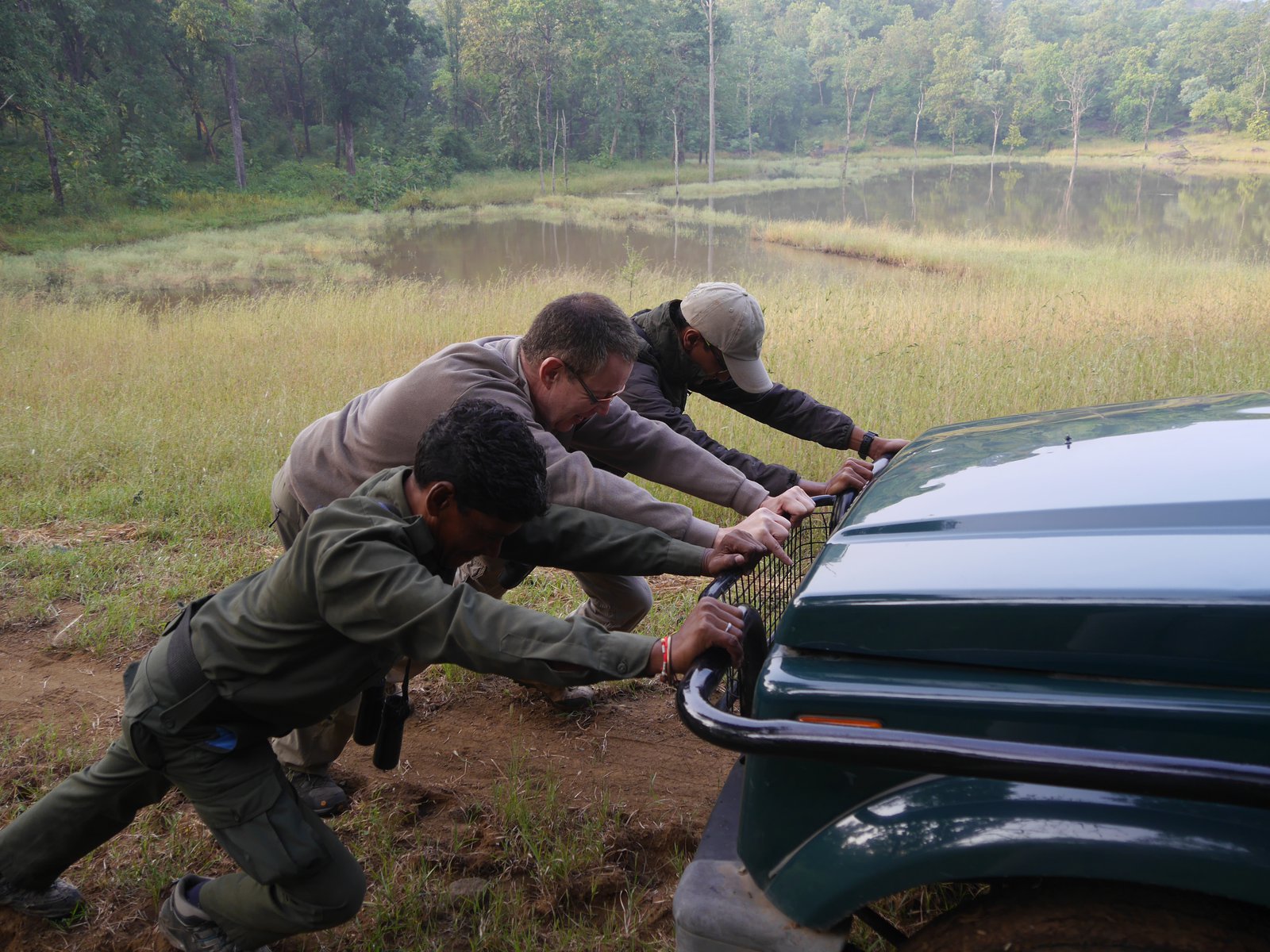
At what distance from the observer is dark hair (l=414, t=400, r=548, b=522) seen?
2.27m

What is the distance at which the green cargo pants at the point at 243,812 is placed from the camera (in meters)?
2.41

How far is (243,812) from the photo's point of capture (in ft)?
7.99

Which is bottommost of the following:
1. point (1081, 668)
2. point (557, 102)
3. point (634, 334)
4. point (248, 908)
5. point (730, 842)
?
point (248, 908)

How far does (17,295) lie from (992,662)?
68.2 ft

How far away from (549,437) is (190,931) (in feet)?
5.48

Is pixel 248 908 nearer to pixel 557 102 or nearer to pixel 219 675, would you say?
pixel 219 675

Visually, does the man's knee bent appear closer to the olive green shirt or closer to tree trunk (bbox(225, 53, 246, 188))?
the olive green shirt

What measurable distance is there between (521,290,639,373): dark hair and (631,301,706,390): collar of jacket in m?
0.88

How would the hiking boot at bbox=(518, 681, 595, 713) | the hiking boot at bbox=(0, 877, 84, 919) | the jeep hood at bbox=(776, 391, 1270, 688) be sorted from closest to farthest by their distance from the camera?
the jeep hood at bbox=(776, 391, 1270, 688) → the hiking boot at bbox=(0, 877, 84, 919) → the hiking boot at bbox=(518, 681, 595, 713)

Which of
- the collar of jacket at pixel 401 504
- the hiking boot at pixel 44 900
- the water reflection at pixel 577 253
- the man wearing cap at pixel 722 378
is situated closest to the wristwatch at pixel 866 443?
the man wearing cap at pixel 722 378

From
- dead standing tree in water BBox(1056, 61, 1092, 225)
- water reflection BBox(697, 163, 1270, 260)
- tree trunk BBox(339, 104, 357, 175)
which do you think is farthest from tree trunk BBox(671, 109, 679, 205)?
dead standing tree in water BBox(1056, 61, 1092, 225)

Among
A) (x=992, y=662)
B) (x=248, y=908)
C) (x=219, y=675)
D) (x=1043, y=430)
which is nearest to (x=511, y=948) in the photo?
(x=248, y=908)

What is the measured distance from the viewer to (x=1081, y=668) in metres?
1.55

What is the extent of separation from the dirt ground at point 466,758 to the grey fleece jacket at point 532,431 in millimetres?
1032
